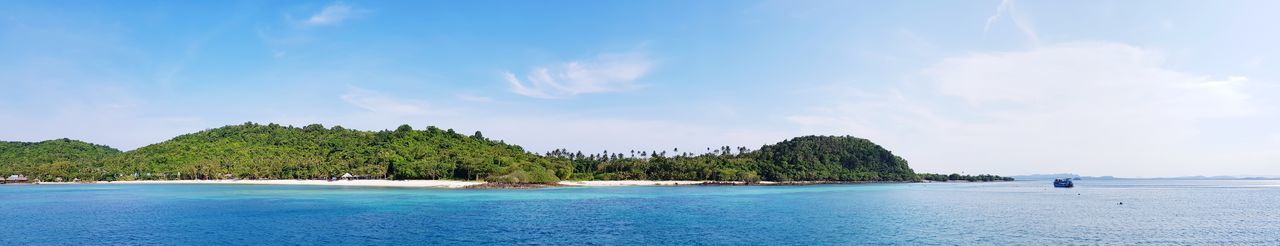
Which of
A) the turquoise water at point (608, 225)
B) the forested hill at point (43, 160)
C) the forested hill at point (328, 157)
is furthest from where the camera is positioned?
the forested hill at point (43, 160)

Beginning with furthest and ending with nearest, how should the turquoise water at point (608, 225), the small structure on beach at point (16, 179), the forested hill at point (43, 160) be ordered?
the forested hill at point (43, 160) → the small structure on beach at point (16, 179) → the turquoise water at point (608, 225)

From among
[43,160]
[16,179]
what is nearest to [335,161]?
[16,179]

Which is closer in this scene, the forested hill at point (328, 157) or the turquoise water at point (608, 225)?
the turquoise water at point (608, 225)

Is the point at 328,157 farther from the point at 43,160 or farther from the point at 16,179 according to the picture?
Answer: the point at 43,160

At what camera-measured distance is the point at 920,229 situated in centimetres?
4425

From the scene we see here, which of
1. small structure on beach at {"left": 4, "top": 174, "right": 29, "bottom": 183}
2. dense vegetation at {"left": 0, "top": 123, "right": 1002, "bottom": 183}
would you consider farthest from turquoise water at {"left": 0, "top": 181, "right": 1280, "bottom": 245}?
small structure on beach at {"left": 4, "top": 174, "right": 29, "bottom": 183}

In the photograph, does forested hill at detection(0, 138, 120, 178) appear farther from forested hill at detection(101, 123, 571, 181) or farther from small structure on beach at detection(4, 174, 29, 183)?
forested hill at detection(101, 123, 571, 181)

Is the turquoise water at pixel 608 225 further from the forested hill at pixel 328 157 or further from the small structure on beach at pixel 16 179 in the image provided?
the small structure on beach at pixel 16 179

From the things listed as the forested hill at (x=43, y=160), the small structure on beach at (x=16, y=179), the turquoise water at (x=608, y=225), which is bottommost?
the turquoise water at (x=608, y=225)

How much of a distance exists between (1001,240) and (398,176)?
5251 inches

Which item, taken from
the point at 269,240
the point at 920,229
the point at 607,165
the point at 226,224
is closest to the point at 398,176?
the point at 607,165

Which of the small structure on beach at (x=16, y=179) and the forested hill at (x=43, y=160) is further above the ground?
the forested hill at (x=43, y=160)

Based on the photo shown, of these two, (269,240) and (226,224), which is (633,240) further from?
(226,224)

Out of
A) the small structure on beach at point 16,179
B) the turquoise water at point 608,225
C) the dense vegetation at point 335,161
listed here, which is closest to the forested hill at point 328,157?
the dense vegetation at point 335,161
